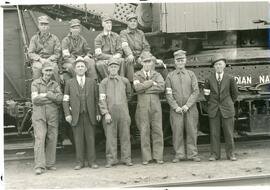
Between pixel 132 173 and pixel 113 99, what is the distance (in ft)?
3.79

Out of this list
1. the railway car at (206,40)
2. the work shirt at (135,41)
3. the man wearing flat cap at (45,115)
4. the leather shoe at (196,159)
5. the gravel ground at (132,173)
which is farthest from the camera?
the railway car at (206,40)

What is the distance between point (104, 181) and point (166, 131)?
2.32 metres

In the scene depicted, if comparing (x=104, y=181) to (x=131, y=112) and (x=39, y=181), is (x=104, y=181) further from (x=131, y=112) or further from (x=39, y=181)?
(x=131, y=112)

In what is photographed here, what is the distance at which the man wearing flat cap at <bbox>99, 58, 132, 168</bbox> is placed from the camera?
707 centimetres

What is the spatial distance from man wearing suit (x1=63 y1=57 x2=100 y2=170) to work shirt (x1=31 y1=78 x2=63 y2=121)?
143mm

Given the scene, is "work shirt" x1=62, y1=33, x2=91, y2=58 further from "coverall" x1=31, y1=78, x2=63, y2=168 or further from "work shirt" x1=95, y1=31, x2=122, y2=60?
"coverall" x1=31, y1=78, x2=63, y2=168

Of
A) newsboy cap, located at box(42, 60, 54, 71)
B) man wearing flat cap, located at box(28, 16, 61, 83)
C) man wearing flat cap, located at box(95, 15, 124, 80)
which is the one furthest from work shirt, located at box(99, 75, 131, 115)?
man wearing flat cap, located at box(28, 16, 61, 83)

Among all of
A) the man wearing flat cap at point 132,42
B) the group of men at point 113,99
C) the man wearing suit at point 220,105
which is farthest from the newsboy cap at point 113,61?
the man wearing suit at point 220,105

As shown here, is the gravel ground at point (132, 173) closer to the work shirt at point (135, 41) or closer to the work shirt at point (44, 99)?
the work shirt at point (44, 99)

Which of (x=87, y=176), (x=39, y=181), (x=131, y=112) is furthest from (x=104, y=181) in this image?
(x=131, y=112)

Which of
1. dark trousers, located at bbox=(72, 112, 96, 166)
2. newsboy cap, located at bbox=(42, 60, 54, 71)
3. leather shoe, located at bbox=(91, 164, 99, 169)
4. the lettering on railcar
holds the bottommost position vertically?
leather shoe, located at bbox=(91, 164, 99, 169)

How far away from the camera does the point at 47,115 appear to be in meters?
6.95

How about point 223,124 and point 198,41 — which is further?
point 198,41

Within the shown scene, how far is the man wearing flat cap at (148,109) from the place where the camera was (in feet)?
23.4
